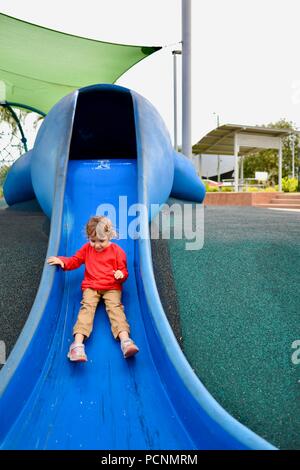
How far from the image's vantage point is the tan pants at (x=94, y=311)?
2.94m

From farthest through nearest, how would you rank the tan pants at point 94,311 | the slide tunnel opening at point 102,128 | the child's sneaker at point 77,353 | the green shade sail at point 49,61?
the green shade sail at point 49,61 < the slide tunnel opening at point 102,128 < the tan pants at point 94,311 < the child's sneaker at point 77,353

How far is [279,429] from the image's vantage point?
256 centimetres

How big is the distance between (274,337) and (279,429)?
887mm

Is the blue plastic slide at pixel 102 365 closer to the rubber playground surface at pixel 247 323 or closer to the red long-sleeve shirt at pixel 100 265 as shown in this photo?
the red long-sleeve shirt at pixel 100 265

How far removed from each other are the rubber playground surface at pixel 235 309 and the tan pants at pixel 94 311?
0.61 metres

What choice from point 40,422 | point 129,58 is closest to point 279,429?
point 40,422

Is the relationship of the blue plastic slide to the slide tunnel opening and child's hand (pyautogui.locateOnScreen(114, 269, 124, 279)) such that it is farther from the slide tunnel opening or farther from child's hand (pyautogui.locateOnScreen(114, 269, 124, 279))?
the slide tunnel opening

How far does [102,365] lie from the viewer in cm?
276

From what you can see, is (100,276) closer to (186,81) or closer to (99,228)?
(99,228)

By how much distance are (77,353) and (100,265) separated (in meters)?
0.78

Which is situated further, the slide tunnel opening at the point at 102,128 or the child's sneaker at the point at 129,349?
the slide tunnel opening at the point at 102,128

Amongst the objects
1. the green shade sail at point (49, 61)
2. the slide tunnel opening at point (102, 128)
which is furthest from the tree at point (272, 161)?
the slide tunnel opening at point (102, 128)

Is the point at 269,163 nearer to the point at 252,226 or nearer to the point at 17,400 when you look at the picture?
the point at 252,226

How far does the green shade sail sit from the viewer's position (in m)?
11.5
